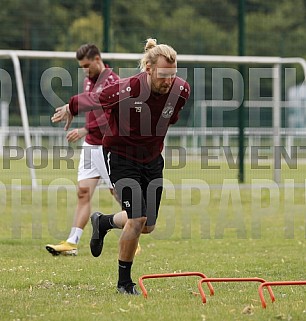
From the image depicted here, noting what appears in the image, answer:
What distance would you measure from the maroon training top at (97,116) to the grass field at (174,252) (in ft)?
4.26

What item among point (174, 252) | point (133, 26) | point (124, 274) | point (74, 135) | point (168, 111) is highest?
point (133, 26)

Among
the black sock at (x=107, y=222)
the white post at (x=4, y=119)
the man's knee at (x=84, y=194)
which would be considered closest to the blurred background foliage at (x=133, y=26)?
the white post at (x=4, y=119)

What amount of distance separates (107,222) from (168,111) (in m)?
1.39

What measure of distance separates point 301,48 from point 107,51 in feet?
16.8

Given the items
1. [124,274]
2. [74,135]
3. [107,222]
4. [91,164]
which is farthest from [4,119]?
[124,274]

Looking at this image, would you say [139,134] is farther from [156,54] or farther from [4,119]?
[4,119]

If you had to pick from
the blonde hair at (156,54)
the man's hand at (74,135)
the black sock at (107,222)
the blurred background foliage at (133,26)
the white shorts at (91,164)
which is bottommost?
the black sock at (107,222)

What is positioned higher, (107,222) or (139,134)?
(139,134)

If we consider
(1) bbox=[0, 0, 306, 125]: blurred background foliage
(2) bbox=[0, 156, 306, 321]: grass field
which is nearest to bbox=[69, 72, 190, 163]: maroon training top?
(2) bbox=[0, 156, 306, 321]: grass field

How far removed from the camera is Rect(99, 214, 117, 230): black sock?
26.4 ft

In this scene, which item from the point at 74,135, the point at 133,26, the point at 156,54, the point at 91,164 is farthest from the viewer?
the point at 133,26

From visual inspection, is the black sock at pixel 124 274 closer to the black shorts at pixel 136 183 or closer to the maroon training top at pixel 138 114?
the black shorts at pixel 136 183

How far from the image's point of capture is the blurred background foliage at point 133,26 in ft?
56.5

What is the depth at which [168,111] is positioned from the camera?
23.7ft
